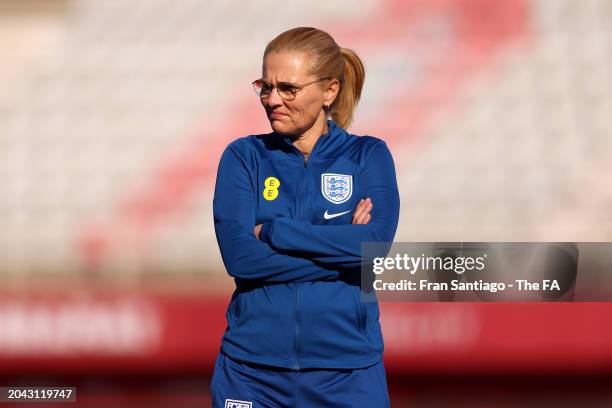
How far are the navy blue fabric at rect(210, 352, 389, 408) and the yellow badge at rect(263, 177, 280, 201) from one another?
296 millimetres

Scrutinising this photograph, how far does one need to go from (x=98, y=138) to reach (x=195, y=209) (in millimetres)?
568

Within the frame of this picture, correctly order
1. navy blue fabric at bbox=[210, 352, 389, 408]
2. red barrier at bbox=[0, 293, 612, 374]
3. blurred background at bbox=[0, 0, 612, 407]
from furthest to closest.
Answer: blurred background at bbox=[0, 0, 612, 407]
red barrier at bbox=[0, 293, 612, 374]
navy blue fabric at bbox=[210, 352, 389, 408]

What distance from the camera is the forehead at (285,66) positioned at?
1.57 m

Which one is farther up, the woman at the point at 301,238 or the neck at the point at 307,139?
the neck at the point at 307,139

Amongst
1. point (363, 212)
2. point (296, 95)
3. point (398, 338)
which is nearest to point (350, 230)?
point (363, 212)

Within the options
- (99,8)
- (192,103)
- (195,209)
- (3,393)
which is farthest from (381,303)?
(99,8)

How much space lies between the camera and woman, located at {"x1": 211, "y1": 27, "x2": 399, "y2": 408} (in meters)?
1.57

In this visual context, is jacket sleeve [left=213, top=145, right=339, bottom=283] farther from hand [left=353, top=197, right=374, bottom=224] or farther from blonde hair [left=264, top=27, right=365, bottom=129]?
blonde hair [left=264, top=27, right=365, bottom=129]

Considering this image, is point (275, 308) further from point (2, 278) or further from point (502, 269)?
point (2, 278)

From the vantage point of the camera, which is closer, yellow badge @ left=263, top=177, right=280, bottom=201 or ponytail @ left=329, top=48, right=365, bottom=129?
yellow badge @ left=263, top=177, right=280, bottom=201

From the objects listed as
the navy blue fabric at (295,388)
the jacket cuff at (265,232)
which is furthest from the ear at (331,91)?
the navy blue fabric at (295,388)

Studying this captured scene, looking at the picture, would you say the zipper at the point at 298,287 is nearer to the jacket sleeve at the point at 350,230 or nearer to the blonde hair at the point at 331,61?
the jacket sleeve at the point at 350,230

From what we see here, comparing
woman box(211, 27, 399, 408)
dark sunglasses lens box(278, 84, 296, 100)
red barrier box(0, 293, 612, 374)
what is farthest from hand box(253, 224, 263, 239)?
red barrier box(0, 293, 612, 374)

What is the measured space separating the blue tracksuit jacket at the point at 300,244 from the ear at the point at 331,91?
0.18 ft
